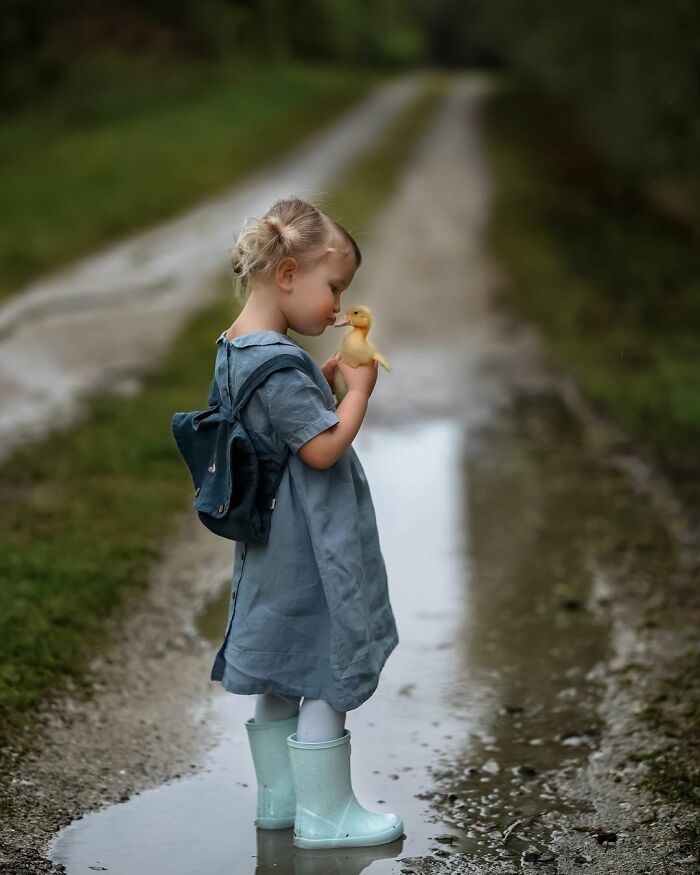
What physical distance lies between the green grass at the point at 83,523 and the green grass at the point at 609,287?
258cm

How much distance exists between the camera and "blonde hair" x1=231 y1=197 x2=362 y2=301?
9.37ft

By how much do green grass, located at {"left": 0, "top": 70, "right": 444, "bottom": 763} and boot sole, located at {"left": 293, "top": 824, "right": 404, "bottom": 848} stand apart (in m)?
0.93

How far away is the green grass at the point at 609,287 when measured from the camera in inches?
313

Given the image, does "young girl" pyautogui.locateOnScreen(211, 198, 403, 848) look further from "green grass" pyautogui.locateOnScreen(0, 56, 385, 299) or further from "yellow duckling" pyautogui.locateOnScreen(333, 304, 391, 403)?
"green grass" pyautogui.locateOnScreen(0, 56, 385, 299)

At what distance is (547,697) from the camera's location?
4055mm

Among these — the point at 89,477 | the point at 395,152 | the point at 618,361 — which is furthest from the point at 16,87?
the point at 89,477

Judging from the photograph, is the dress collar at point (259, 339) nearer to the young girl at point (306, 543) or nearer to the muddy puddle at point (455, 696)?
the young girl at point (306, 543)

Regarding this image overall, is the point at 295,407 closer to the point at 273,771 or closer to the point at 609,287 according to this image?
the point at 273,771

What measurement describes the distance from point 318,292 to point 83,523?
3.00 meters

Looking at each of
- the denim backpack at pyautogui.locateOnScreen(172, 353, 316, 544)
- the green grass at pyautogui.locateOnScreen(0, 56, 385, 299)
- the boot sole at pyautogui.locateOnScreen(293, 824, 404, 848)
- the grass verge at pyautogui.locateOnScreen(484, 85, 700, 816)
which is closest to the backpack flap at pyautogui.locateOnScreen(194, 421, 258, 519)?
the denim backpack at pyautogui.locateOnScreen(172, 353, 316, 544)

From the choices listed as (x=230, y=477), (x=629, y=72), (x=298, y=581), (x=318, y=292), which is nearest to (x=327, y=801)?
(x=298, y=581)

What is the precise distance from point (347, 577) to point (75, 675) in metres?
1.56

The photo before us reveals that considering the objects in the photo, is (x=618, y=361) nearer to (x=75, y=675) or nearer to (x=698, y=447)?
(x=698, y=447)

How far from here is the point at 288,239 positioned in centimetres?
284
